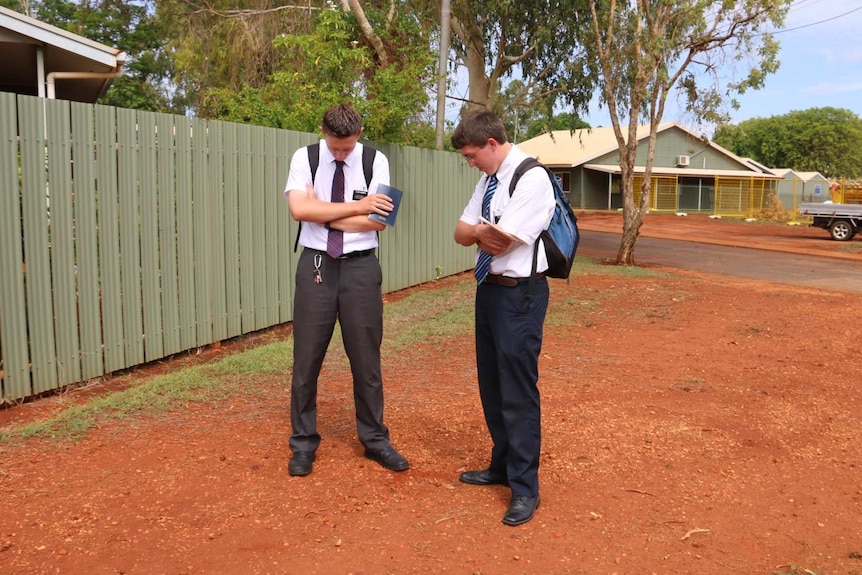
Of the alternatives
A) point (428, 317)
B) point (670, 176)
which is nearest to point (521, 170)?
point (428, 317)

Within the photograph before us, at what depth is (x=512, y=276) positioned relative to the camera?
3.60m

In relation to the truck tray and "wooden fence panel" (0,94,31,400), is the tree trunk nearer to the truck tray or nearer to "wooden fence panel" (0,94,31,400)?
the truck tray

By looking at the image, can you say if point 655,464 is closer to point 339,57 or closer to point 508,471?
point 508,471

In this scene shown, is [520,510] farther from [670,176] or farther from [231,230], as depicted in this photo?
[670,176]

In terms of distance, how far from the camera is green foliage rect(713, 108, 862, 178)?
60.3m

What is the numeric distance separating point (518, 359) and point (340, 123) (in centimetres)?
143

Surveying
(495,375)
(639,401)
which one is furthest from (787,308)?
(495,375)

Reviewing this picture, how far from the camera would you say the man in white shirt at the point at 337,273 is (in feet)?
13.0

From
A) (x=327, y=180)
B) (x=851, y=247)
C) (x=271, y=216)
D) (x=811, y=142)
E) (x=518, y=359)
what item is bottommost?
→ (x=851, y=247)

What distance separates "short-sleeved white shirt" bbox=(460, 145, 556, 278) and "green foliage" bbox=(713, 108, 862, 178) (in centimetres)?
5956

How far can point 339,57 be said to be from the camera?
11898 millimetres

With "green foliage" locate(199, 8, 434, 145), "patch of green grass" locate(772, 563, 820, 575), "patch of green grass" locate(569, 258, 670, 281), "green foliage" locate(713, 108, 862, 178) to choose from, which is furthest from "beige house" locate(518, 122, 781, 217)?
"patch of green grass" locate(772, 563, 820, 575)

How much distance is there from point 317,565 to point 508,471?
100 centimetres

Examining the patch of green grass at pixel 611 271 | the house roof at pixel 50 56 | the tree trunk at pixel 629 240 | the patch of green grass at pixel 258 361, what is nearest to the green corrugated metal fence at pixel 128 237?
the patch of green grass at pixel 258 361
